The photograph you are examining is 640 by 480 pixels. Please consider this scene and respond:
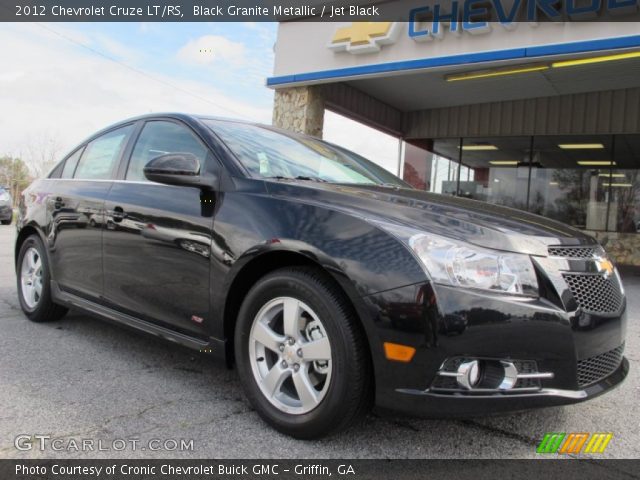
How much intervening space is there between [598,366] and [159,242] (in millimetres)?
2258

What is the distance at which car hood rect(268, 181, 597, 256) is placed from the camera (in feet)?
7.33

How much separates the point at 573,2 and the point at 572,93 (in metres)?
4.51

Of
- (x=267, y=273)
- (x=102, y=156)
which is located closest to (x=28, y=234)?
(x=102, y=156)

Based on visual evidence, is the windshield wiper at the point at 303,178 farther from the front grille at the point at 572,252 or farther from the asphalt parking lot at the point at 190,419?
the front grille at the point at 572,252

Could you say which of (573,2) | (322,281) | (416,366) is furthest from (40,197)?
(573,2)

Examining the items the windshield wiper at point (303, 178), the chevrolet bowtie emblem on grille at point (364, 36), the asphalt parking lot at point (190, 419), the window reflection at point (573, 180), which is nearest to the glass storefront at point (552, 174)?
the window reflection at point (573, 180)

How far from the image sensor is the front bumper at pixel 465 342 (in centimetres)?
206

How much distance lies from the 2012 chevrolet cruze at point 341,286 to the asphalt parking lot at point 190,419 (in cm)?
21

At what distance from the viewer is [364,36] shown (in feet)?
32.4

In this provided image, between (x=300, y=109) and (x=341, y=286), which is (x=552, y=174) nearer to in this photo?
(x=300, y=109)

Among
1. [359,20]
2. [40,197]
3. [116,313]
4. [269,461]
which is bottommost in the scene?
[269,461]

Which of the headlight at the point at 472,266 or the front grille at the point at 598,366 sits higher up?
the headlight at the point at 472,266

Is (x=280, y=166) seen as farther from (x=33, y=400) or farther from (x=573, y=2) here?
(x=573, y=2)

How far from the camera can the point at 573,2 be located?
25.5 ft
